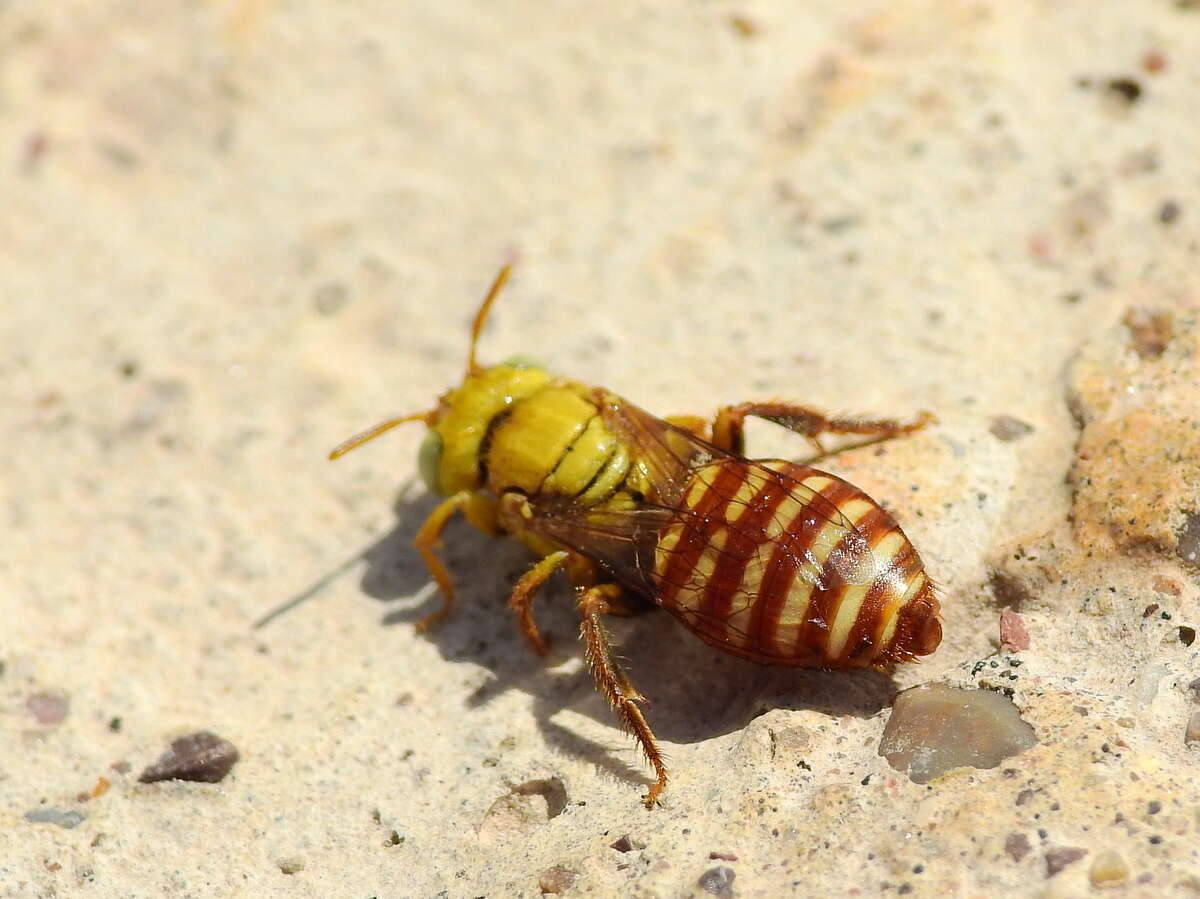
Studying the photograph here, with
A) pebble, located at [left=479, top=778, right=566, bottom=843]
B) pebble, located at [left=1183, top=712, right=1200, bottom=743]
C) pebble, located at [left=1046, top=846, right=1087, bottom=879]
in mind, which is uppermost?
pebble, located at [left=1183, top=712, right=1200, bottom=743]

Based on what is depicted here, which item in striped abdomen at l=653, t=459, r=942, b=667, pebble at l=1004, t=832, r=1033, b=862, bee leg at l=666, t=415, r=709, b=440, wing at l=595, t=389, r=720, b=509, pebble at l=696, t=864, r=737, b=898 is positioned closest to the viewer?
pebble at l=1004, t=832, r=1033, b=862

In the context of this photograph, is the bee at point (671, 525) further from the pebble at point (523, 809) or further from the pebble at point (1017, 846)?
the pebble at point (1017, 846)

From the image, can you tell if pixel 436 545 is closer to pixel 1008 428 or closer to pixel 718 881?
pixel 718 881

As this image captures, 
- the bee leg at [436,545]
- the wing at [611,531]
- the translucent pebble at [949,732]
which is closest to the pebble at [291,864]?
the bee leg at [436,545]

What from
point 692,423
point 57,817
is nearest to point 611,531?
point 692,423

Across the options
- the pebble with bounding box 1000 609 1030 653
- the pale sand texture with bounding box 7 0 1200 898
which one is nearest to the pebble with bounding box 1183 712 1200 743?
the pale sand texture with bounding box 7 0 1200 898

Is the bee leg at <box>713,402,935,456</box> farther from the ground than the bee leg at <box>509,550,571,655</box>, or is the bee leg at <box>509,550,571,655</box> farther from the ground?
the bee leg at <box>713,402,935,456</box>

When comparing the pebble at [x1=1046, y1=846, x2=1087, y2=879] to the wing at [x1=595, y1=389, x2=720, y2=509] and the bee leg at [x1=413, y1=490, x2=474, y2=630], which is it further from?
the bee leg at [x1=413, y1=490, x2=474, y2=630]
